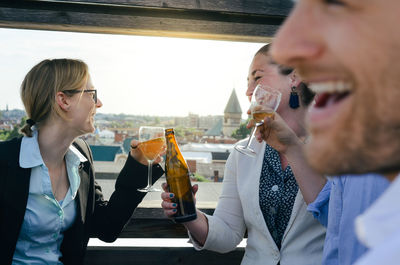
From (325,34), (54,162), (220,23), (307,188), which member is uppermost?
(325,34)

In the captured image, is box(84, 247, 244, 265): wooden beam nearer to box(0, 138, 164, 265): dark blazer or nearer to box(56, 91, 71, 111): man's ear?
box(0, 138, 164, 265): dark blazer

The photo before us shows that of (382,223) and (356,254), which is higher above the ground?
(382,223)

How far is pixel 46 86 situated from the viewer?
214 cm

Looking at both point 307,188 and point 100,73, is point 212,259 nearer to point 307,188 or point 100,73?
point 307,188

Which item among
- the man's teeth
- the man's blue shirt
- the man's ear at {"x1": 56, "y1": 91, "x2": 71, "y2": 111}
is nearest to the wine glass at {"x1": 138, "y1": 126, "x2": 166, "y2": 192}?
the man's ear at {"x1": 56, "y1": 91, "x2": 71, "y2": 111}

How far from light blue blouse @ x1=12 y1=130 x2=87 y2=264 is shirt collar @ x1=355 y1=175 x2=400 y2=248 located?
1748 mm

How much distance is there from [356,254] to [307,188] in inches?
19.3

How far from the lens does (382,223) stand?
52 centimetres

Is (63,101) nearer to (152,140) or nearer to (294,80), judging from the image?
(152,140)

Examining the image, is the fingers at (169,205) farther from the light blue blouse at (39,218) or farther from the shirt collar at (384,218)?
the shirt collar at (384,218)

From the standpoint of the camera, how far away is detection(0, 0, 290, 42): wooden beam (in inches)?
82.3

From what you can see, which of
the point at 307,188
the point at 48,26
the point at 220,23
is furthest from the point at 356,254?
the point at 48,26

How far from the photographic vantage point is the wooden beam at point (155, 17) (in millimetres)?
2090

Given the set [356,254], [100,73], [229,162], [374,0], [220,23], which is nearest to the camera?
[374,0]
